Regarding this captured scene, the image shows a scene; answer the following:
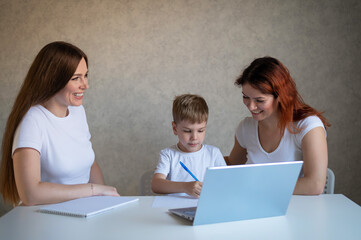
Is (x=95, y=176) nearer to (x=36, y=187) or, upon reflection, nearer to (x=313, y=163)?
(x=36, y=187)

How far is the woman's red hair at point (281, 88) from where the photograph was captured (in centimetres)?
182

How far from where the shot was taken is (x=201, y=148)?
2031 mm

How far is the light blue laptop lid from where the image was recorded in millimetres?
1114

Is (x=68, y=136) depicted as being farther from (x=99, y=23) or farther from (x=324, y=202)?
(x=99, y=23)

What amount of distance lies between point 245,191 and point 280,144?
2.48 feet

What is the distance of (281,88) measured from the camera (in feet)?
6.00

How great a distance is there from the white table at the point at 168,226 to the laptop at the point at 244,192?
26mm

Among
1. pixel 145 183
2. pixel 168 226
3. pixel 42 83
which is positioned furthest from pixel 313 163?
pixel 42 83

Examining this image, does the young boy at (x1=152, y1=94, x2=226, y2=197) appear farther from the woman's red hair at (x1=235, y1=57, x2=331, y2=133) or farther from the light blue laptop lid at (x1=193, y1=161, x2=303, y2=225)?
the light blue laptop lid at (x1=193, y1=161, x2=303, y2=225)

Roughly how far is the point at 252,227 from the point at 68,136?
100 centimetres

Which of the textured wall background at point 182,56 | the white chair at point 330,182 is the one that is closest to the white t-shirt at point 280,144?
the white chair at point 330,182

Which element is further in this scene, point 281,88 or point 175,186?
point 281,88

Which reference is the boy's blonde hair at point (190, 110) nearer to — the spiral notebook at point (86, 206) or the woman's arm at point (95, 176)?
the woman's arm at point (95, 176)

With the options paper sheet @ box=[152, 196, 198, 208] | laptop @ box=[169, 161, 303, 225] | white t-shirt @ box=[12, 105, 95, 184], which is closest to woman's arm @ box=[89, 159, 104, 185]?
white t-shirt @ box=[12, 105, 95, 184]
